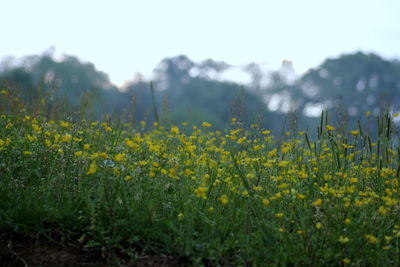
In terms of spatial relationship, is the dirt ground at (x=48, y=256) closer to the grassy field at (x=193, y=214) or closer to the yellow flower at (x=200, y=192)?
the grassy field at (x=193, y=214)

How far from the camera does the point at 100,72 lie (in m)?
44.4

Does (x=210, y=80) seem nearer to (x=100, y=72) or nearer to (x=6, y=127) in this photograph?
(x=100, y=72)

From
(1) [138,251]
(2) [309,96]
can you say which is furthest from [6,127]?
(2) [309,96]

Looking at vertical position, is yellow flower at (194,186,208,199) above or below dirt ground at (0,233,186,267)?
above

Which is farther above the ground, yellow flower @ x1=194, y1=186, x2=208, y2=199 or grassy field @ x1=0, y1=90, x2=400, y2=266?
yellow flower @ x1=194, y1=186, x2=208, y2=199

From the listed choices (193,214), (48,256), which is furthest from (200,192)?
(48,256)

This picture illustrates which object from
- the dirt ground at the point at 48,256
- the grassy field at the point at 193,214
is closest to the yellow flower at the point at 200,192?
the grassy field at the point at 193,214

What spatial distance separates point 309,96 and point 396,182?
41031 mm

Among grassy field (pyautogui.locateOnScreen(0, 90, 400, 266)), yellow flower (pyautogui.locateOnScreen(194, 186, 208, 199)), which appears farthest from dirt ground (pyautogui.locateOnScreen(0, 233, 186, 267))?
yellow flower (pyautogui.locateOnScreen(194, 186, 208, 199))

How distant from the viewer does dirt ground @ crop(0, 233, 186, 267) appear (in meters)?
2.85

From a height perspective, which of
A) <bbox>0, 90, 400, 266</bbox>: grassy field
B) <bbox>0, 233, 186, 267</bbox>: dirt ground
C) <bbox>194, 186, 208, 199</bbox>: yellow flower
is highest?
<bbox>194, 186, 208, 199</bbox>: yellow flower

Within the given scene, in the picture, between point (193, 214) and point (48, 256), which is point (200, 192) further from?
point (48, 256)

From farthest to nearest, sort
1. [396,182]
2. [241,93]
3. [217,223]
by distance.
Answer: [241,93]
[396,182]
[217,223]

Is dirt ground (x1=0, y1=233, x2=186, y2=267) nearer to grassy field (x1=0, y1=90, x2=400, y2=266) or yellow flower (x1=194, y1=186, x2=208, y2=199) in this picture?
grassy field (x1=0, y1=90, x2=400, y2=266)
